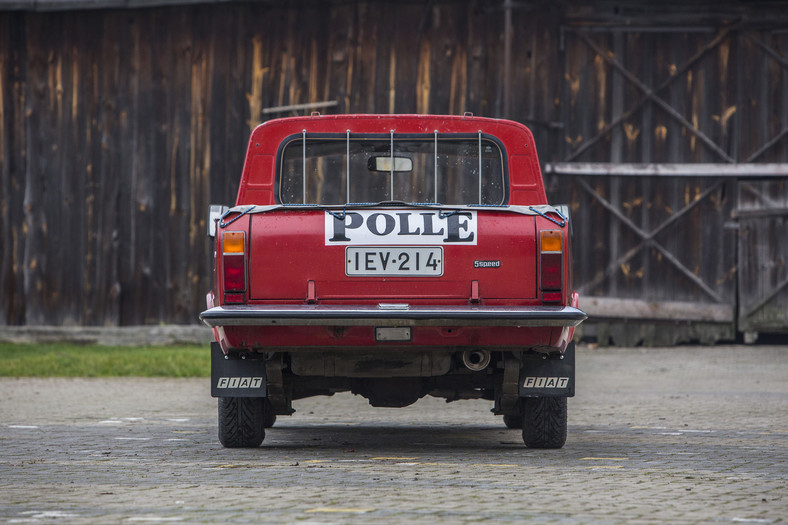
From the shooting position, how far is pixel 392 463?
7.27 metres

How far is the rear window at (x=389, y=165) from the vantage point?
8.23m

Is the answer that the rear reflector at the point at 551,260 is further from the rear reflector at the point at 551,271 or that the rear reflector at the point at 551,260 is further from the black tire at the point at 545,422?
the black tire at the point at 545,422

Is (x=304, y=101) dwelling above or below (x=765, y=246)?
above

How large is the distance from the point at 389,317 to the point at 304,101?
12079 millimetres

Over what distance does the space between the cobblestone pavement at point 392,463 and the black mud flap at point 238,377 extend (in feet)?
1.27

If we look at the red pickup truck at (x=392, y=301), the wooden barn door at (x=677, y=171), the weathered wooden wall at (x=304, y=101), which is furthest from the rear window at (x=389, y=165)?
the wooden barn door at (x=677, y=171)

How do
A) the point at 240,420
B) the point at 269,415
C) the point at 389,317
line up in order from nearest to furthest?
the point at 389,317 → the point at 240,420 → the point at 269,415

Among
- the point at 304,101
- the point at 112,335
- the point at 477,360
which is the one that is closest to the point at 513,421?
the point at 477,360

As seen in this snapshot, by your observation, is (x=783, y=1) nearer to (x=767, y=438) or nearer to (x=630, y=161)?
(x=630, y=161)

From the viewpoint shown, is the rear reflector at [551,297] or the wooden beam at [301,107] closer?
the rear reflector at [551,297]

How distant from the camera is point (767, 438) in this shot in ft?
28.7

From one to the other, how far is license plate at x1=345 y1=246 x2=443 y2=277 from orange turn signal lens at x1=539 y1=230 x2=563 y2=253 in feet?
1.87

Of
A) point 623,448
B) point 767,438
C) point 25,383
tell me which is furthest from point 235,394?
point 25,383

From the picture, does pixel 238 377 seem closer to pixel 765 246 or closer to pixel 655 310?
pixel 655 310
